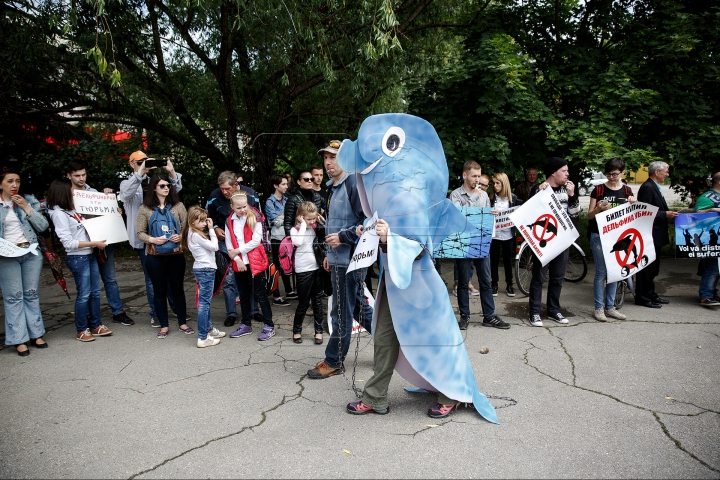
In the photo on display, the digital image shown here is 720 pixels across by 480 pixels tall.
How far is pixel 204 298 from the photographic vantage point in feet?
17.5

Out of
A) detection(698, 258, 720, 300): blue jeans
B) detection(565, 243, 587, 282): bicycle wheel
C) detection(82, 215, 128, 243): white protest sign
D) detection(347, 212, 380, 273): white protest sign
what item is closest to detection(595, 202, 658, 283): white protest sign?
detection(698, 258, 720, 300): blue jeans

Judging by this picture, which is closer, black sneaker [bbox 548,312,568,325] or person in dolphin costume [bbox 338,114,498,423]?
person in dolphin costume [bbox 338,114,498,423]

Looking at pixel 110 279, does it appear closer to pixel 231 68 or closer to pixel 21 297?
pixel 21 297

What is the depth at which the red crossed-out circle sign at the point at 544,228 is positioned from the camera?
5738mm

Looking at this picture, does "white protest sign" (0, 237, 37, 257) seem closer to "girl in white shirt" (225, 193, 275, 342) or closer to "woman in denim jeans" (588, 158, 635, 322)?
"girl in white shirt" (225, 193, 275, 342)

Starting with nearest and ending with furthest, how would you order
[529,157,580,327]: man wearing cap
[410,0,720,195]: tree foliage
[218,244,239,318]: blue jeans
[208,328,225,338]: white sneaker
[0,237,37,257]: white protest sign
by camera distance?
[0,237,37,257]: white protest sign
[208,328,225,338]: white sneaker
[529,157,580,327]: man wearing cap
[218,244,239,318]: blue jeans
[410,0,720,195]: tree foliage

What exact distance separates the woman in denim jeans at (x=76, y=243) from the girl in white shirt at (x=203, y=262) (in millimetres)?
1165

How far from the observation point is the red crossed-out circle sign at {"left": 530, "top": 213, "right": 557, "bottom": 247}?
5738 mm

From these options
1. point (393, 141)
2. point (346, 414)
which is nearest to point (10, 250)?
point (346, 414)

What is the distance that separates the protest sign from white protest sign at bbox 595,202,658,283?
4.76 feet

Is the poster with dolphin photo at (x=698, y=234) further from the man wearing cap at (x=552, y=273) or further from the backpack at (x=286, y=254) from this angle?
the backpack at (x=286, y=254)

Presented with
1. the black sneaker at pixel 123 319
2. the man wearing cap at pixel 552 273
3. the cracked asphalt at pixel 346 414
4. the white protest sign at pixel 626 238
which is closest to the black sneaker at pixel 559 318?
the man wearing cap at pixel 552 273

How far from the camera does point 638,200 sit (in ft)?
20.7

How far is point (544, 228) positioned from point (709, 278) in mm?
2506
